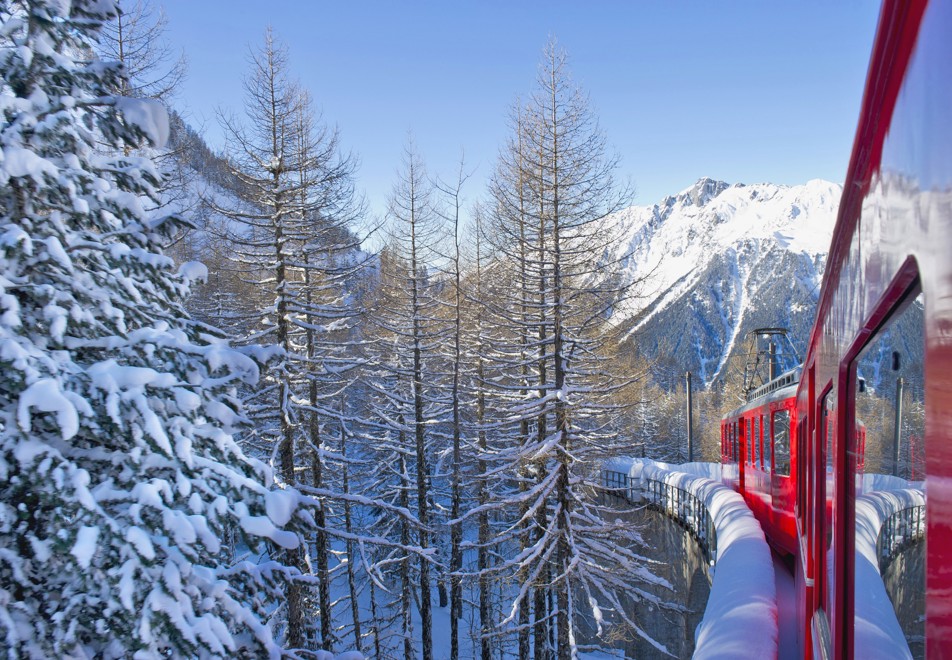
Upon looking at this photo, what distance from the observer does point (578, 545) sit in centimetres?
1130

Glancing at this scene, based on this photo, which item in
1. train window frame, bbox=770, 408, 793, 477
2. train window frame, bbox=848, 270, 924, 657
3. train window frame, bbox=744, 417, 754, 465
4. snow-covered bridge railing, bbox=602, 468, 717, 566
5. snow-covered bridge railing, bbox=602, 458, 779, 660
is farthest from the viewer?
snow-covered bridge railing, bbox=602, 468, 717, 566

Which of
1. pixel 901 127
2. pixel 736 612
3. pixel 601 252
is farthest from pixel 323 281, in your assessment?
pixel 901 127

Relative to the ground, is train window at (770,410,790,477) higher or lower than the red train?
lower

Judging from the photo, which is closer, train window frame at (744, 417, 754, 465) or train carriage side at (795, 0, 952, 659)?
train carriage side at (795, 0, 952, 659)

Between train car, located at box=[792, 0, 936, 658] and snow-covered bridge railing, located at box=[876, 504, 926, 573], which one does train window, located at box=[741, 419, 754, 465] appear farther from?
snow-covered bridge railing, located at box=[876, 504, 926, 573]

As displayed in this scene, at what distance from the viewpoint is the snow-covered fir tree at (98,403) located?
3.54 meters

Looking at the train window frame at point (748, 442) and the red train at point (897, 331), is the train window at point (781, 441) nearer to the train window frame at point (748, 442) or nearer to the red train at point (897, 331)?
the train window frame at point (748, 442)

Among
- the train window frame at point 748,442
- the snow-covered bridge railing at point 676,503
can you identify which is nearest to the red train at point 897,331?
the train window frame at point 748,442

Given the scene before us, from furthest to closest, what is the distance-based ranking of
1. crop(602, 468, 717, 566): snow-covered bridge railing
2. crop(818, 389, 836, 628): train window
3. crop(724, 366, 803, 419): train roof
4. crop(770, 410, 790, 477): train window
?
crop(602, 468, 717, 566): snow-covered bridge railing, crop(770, 410, 790, 477): train window, crop(724, 366, 803, 419): train roof, crop(818, 389, 836, 628): train window

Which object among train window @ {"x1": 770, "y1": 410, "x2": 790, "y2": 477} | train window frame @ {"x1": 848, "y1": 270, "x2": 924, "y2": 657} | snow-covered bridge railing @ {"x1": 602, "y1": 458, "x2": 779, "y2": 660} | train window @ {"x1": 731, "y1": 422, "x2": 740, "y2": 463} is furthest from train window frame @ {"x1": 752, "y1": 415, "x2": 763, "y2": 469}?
train window frame @ {"x1": 848, "y1": 270, "x2": 924, "y2": 657}

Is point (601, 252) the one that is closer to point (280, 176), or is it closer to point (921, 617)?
point (280, 176)

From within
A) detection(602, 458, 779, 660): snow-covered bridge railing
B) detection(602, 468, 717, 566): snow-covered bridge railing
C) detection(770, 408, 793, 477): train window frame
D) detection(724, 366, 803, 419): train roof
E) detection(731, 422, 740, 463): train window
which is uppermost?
detection(724, 366, 803, 419): train roof

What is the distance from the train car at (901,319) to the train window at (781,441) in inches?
215

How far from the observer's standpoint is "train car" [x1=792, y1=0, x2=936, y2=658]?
0.78 m
